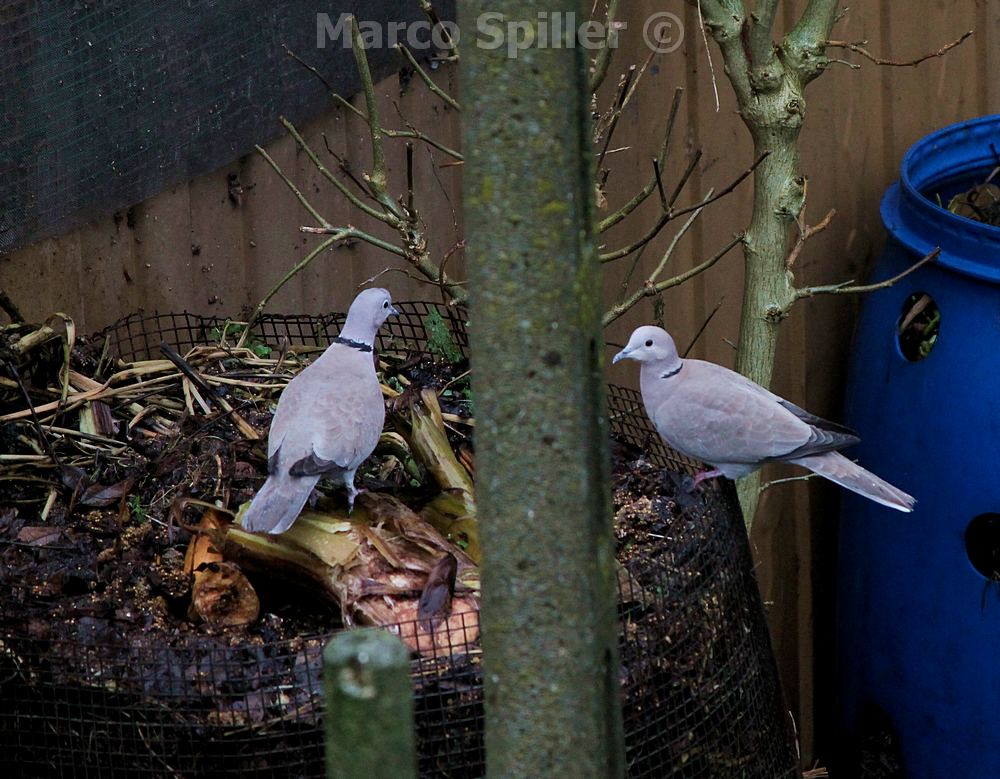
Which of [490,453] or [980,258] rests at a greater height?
[490,453]

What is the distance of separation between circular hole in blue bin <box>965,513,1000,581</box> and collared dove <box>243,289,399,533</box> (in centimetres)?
149

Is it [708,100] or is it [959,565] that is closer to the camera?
[959,565]

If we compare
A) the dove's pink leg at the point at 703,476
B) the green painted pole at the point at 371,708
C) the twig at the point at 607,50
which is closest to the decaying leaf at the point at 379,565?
the dove's pink leg at the point at 703,476

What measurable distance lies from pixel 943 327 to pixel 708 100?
839 millimetres

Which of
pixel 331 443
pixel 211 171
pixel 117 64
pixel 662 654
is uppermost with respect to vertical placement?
pixel 117 64

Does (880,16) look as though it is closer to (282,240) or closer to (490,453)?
(282,240)

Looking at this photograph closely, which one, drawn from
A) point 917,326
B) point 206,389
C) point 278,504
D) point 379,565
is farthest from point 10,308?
point 917,326

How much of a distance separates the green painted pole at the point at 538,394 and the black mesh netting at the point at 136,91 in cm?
210

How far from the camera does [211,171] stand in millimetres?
2975

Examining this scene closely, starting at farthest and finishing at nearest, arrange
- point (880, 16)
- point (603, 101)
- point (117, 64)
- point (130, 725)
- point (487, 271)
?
point (880, 16) → point (603, 101) → point (117, 64) → point (130, 725) → point (487, 271)

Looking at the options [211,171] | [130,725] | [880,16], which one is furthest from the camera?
[880,16]

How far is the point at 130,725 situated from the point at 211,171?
60.6 inches

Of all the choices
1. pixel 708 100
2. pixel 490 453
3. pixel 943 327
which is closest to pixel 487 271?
pixel 490 453

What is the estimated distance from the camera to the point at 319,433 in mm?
2189
